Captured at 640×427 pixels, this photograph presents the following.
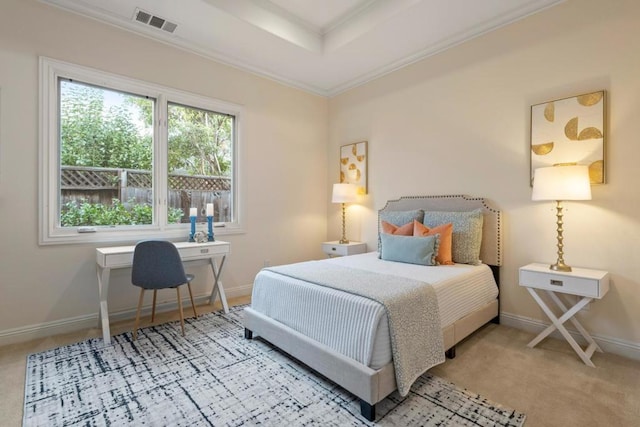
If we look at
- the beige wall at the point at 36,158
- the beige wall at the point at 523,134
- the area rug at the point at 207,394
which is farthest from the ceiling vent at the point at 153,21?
the area rug at the point at 207,394

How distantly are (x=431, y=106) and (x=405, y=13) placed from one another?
1056mm

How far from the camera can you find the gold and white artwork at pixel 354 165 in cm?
434

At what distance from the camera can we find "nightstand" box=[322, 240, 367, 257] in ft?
13.5

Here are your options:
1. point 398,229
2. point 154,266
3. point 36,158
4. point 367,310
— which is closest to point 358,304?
point 367,310

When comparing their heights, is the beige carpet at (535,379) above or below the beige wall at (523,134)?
below

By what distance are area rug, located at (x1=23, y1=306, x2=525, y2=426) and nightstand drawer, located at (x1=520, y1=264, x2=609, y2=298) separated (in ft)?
3.58

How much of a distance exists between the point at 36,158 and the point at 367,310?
304 centimetres

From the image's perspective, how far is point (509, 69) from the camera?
2.96m

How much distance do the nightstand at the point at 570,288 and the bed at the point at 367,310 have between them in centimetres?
40

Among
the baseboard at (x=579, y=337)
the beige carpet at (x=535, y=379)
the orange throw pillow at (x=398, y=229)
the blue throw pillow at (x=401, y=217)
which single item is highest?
the blue throw pillow at (x=401, y=217)

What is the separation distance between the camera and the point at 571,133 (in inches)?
102

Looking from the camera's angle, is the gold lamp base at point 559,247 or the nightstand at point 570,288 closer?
the nightstand at point 570,288

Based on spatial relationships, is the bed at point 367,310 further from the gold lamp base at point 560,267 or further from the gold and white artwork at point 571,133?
the gold and white artwork at point 571,133

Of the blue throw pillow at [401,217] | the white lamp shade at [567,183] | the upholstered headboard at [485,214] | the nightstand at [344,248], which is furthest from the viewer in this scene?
the nightstand at [344,248]
